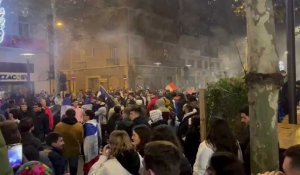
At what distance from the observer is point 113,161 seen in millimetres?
4059

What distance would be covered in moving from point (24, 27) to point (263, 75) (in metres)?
30.9

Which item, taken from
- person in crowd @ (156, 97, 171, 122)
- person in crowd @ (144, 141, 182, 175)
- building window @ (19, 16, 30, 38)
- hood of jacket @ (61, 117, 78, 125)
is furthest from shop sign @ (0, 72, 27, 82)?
person in crowd @ (144, 141, 182, 175)

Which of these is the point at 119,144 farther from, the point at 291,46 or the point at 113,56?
the point at 113,56

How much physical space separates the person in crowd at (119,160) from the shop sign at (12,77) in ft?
82.5

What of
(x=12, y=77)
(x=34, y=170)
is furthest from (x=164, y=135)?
(x=12, y=77)

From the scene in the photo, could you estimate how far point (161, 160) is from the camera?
10.2 feet

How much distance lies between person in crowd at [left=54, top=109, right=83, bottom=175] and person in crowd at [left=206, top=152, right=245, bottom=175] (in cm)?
525

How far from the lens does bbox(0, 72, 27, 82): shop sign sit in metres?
27.6

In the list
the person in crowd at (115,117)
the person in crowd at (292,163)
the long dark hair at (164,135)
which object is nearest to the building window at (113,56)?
the person in crowd at (115,117)

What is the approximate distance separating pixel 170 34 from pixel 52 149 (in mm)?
47093

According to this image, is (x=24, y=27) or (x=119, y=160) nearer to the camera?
(x=119, y=160)

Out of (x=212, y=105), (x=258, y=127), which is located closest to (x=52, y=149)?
(x=212, y=105)

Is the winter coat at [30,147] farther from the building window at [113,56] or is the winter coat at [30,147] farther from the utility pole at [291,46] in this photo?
the building window at [113,56]

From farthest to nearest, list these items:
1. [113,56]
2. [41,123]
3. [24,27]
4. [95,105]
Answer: [113,56], [24,27], [95,105], [41,123]
